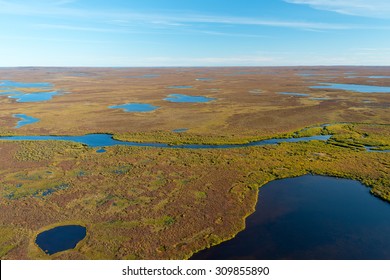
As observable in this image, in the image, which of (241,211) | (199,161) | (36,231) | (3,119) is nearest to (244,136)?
(199,161)

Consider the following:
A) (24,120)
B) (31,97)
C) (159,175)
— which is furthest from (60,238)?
(31,97)

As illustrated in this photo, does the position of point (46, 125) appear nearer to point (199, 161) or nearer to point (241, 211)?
point (199, 161)

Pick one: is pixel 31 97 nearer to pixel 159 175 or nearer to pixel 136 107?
pixel 136 107

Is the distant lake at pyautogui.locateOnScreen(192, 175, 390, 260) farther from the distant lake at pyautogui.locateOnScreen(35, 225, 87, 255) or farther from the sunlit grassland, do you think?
the distant lake at pyautogui.locateOnScreen(35, 225, 87, 255)

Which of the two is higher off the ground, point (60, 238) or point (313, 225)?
point (313, 225)

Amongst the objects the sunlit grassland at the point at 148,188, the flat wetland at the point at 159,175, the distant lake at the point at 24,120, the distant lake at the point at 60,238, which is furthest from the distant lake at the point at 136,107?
the distant lake at the point at 60,238

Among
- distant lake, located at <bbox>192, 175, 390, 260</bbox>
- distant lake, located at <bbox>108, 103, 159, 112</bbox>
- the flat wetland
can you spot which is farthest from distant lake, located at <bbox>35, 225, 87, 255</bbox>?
distant lake, located at <bbox>108, 103, 159, 112</bbox>

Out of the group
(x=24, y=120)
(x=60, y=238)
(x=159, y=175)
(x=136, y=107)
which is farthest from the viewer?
(x=136, y=107)
